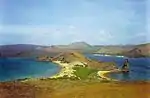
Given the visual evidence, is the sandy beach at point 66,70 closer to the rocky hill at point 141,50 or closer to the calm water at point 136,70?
the calm water at point 136,70

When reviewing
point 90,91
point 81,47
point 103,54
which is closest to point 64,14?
point 81,47

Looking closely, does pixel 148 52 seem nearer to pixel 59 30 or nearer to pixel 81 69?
pixel 81 69

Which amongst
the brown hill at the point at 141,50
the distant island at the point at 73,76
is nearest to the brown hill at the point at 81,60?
the distant island at the point at 73,76

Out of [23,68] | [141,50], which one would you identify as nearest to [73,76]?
[23,68]

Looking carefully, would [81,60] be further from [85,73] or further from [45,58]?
[45,58]

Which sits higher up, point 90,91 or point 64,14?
point 64,14
